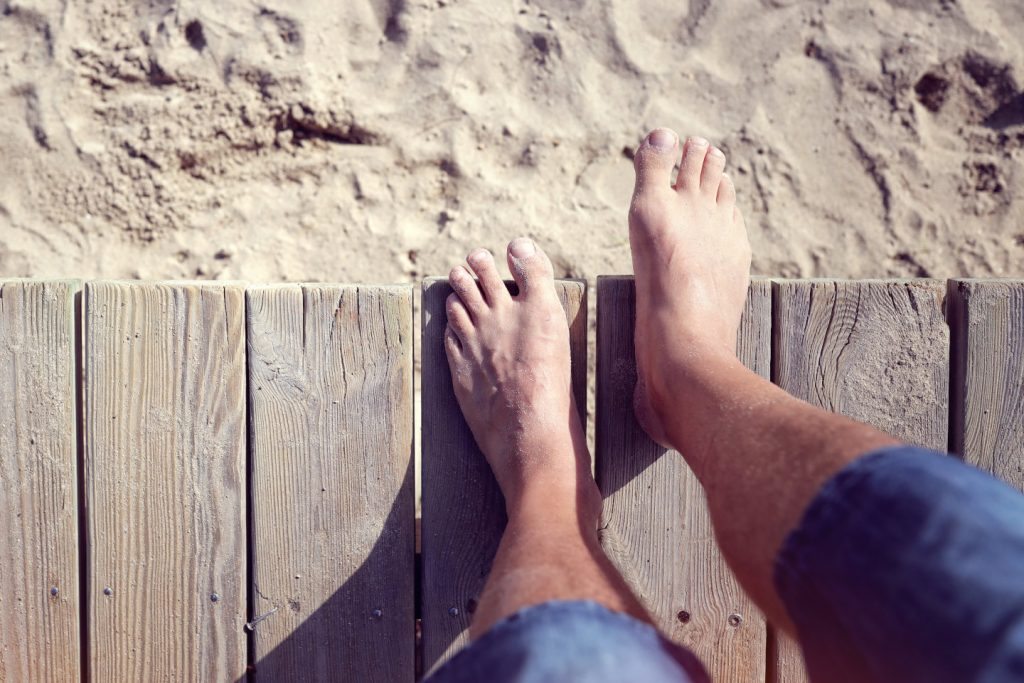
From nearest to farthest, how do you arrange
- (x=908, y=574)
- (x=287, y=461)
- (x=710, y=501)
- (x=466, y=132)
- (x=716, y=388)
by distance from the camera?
(x=908, y=574) < (x=710, y=501) < (x=716, y=388) < (x=287, y=461) < (x=466, y=132)

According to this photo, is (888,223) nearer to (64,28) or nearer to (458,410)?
(458,410)

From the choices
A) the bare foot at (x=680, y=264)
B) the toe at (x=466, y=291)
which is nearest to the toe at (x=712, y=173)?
the bare foot at (x=680, y=264)

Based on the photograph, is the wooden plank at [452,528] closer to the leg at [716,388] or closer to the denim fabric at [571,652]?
the leg at [716,388]

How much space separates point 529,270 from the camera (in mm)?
1211

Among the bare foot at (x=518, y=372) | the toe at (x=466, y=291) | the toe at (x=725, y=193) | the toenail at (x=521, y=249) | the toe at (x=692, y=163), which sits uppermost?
the toe at (x=692, y=163)

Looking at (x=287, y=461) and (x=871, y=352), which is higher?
(x=871, y=352)

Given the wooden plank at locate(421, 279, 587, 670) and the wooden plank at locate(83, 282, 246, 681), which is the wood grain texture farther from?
the wooden plank at locate(83, 282, 246, 681)

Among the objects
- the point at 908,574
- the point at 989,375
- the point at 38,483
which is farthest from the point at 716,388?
the point at 38,483

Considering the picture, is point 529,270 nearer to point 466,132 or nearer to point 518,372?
point 518,372

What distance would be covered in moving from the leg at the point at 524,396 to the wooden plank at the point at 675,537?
0.07 m

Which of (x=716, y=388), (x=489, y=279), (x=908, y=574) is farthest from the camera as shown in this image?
(x=489, y=279)

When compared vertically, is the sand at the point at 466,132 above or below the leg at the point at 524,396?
above

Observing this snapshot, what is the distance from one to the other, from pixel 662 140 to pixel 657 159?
4 centimetres

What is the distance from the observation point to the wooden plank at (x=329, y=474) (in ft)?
3.68
